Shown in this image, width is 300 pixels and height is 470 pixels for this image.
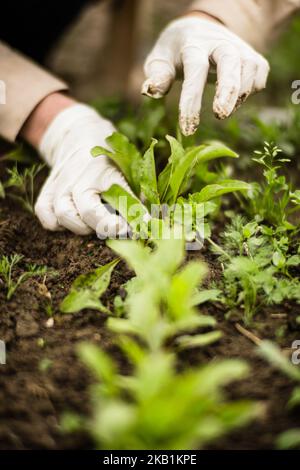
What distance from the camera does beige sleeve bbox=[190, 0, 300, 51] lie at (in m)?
1.94

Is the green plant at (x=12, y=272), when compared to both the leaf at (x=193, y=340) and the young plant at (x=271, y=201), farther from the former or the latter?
the young plant at (x=271, y=201)

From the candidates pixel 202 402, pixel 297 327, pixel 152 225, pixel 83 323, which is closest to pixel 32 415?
pixel 83 323

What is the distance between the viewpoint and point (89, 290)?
126 cm

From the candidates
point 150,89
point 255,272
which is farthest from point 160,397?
point 150,89

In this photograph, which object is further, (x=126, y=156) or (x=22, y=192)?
(x=22, y=192)

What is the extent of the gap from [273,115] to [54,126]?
3.76ft

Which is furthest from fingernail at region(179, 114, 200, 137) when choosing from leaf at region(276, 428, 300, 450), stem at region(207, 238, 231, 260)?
leaf at region(276, 428, 300, 450)

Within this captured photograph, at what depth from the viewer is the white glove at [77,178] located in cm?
150

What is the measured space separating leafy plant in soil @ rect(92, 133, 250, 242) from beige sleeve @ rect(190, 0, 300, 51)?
2.44 feet

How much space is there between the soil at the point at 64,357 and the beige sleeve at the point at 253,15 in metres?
1.06

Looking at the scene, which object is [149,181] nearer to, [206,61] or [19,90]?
[206,61]

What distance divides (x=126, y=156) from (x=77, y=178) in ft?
0.63

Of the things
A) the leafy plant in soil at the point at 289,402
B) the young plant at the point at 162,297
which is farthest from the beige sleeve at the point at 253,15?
the leafy plant in soil at the point at 289,402

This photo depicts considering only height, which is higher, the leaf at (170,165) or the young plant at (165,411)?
the leaf at (170,165)
